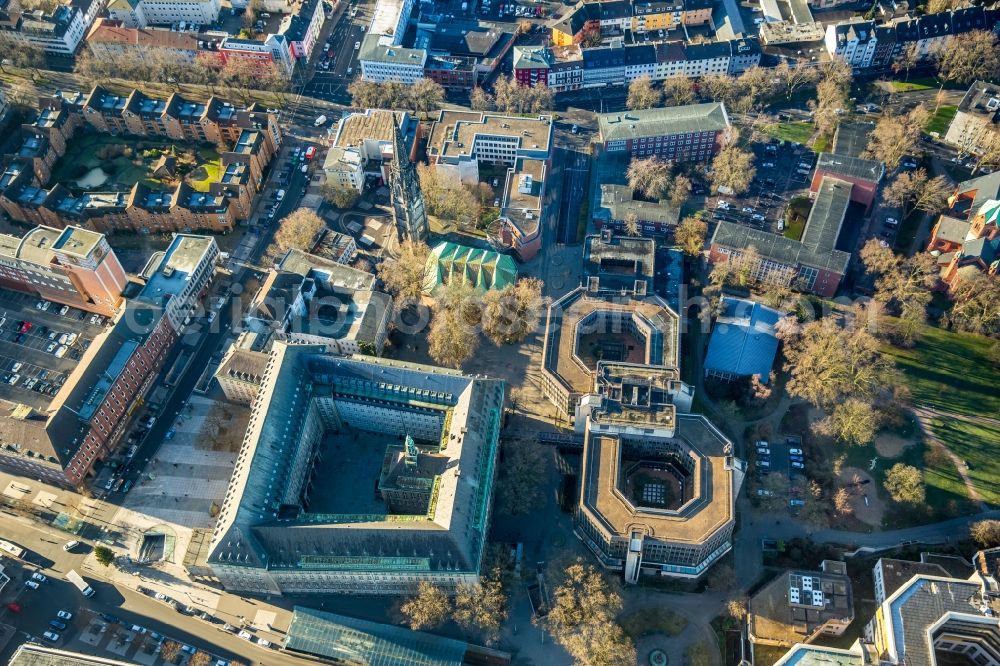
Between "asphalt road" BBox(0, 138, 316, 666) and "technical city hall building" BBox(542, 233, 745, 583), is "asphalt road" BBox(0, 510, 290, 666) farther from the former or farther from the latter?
"technical city hall building" BBox(542, 233, 745, 583)

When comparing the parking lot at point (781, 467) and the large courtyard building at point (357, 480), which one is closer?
the large courtyard building at point (357, 480)

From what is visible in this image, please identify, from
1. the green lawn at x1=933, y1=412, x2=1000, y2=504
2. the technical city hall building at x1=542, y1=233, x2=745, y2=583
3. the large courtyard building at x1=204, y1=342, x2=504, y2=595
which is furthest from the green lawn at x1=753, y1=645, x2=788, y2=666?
the green lawn at x1=933, y1=412, x2=1000, y2=504

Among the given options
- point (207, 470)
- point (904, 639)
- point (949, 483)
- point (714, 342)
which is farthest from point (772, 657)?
point (207, 470)

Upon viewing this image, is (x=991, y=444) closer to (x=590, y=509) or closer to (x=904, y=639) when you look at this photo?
(x=904, y=639)

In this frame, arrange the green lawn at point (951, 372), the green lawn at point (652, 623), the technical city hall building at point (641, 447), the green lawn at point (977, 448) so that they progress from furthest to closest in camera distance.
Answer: the green lawn at point (951, 372)
the green lawn at point (977, 448)
the technical city hall building at point (641, 447)
the green lawn at point (652, 623)

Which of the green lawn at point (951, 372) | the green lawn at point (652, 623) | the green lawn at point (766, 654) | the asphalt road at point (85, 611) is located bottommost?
the asphalt road at point (85, 611)

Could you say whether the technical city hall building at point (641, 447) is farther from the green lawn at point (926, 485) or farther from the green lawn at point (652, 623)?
the green lawn at point (926, 485)

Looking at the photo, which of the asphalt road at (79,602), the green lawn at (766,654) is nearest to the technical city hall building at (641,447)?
the green lawn at (766,654)
